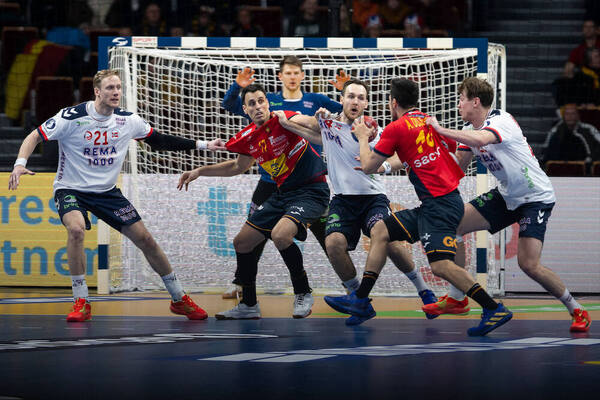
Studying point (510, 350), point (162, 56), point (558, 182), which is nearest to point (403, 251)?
point (510, 350)

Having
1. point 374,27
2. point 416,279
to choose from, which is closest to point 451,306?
point 416,279

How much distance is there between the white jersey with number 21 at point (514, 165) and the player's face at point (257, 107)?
1.58m

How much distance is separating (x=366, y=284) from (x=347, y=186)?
Result: 84cm

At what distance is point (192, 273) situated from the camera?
9.43 meters

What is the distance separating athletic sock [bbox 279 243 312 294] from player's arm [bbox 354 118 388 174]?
3.13 ft

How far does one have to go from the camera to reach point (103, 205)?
717cm

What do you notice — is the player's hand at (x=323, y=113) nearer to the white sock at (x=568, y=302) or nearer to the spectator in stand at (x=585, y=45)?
the white sock at (x=568, y=302)

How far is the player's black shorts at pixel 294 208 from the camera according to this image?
697cm

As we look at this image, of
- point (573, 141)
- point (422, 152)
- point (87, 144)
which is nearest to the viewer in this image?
point (422, 152)

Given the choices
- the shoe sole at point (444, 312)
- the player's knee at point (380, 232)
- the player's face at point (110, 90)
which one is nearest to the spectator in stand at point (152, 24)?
the player's face at point (110, 90)

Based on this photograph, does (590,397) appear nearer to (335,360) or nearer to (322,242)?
(335,360)

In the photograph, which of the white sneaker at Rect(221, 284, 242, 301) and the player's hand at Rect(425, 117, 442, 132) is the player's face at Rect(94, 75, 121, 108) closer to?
the white sneaker at Rect(221, 284, 242, 301)

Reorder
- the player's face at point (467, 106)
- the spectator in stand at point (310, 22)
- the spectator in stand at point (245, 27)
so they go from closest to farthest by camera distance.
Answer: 1. the player's face at point (467, 106)
2. the spectator in stand at point (310, 22)
3. the spectator in stand at point (245, 27)

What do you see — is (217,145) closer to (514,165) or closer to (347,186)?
(347,186)
